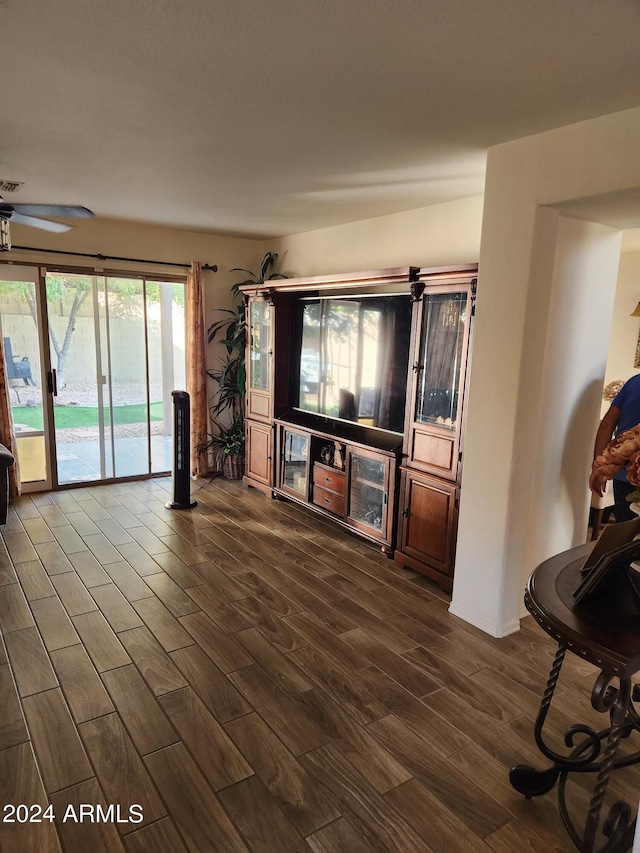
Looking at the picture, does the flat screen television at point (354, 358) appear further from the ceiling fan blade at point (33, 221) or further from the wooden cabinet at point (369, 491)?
the ceiling fan blade at point (33, 221)

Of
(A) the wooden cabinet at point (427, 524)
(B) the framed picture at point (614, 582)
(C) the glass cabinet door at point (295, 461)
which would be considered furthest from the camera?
(C) the glass cabinet door at point (295, 461)

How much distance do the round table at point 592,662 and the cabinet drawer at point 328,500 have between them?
2405 millimetres

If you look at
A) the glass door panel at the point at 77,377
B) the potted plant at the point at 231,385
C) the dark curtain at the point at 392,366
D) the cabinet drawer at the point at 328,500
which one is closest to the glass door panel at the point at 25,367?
the glass door panel at the point at 77,377

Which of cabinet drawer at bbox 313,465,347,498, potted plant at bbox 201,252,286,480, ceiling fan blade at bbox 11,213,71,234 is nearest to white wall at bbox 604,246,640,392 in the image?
cabinet drawer at bbox 313,465,347,498

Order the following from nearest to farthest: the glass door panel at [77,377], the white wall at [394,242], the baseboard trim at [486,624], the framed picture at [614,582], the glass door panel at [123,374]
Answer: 1. the framed picture at [614,582]
2. the baseboard trim at [486,624]
3. the white wall at [394,242]
4. the glass door panel at [77,377]
5. the glass door panel at [123,374]

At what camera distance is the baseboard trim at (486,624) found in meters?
2.88

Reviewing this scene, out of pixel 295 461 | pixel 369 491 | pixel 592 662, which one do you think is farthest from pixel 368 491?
pixel 592 662

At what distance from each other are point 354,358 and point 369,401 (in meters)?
0.38

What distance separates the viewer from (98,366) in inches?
204

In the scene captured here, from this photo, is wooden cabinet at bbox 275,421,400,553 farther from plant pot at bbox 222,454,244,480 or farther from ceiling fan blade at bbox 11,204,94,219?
ceiling fan blade at bbox 11,204,94,219

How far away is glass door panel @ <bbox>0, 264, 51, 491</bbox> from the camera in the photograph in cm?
468

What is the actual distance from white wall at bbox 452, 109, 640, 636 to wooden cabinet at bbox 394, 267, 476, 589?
0.28 meters

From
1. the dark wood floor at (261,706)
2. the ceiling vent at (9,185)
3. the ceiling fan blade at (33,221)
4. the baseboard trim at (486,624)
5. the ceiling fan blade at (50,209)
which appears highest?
the ceiling vent at (9,185)

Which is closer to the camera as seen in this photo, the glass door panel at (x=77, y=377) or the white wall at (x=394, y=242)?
the white wall at (x=394, y=242)
